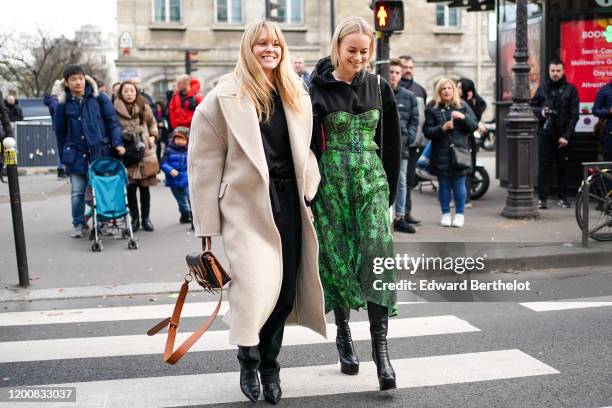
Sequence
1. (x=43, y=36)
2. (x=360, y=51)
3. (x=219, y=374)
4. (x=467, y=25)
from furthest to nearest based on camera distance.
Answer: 1. (x=43, y=36)
2. (x=467, y=25)
3. (x=219, y=374)
4. (x=360, y=51)

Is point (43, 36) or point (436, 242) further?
point (43, 36)

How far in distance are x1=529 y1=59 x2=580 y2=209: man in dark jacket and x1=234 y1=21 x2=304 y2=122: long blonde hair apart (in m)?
7.88

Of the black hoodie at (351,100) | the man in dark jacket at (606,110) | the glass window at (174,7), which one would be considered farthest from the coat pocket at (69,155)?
the glass window at (174,7)

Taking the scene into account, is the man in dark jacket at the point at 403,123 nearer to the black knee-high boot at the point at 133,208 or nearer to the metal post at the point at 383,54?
the metal post at the point at 383,54

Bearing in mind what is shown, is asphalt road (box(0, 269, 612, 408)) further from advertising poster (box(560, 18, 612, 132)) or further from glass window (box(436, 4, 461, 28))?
glass window (box(436, 4, 461, 28))

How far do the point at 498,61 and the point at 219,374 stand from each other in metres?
10.3

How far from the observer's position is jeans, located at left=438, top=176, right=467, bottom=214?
10516 millimetres

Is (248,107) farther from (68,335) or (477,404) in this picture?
(68,335)

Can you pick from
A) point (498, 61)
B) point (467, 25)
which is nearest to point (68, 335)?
point (498, 61)

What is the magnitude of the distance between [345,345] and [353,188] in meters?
0.96

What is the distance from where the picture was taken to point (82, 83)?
382 inches

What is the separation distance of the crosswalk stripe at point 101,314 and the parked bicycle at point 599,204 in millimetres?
4114

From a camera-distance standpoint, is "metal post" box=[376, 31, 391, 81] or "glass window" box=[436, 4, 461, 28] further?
"glass window" box=[436, 4, 461, 28]

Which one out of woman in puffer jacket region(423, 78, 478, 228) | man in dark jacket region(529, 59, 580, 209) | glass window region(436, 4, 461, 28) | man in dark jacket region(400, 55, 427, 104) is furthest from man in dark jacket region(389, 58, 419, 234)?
glass window region(436, 4, 461, 28)
